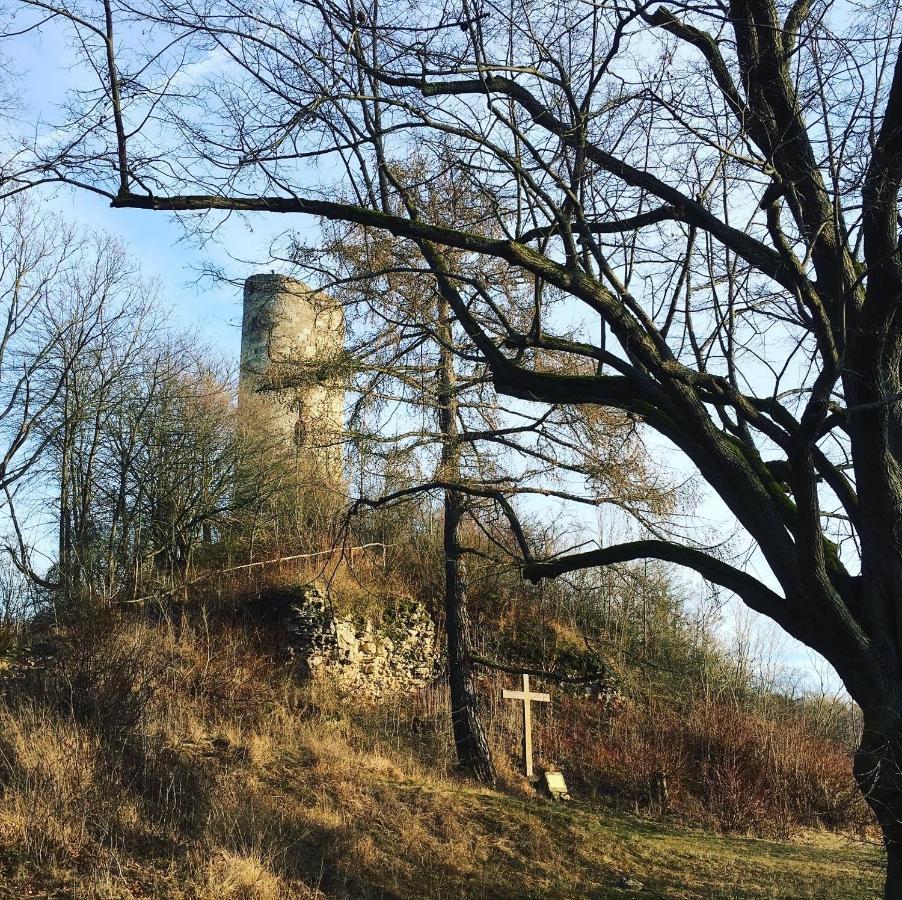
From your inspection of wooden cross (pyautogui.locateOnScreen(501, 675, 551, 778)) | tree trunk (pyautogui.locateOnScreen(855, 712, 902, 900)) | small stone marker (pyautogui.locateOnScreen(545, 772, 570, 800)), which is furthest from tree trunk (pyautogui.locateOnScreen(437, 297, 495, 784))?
tree trunk (pyautogui.locateOnScreen(855, 712, 902, 900))

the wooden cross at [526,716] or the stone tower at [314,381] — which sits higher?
the stone tower at [314,381]

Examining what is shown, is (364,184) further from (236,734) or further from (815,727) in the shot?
(815,727)

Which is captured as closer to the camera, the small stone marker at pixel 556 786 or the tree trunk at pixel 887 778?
the tree trunk at pixel 887 778

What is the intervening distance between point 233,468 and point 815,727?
12980 millimetres

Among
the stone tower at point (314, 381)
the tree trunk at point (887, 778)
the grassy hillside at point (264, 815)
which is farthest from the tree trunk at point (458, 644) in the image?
the tree trunk at point (887, 778)

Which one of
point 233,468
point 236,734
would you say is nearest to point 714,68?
point 236,734

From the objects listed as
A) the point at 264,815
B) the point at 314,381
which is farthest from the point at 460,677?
the point at 314,381

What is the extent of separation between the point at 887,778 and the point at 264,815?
223 inches

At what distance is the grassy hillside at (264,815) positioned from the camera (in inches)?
293

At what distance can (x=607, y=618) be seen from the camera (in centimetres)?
1922

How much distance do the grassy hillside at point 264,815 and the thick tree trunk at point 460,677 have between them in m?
0.43

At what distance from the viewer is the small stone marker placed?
487 inches

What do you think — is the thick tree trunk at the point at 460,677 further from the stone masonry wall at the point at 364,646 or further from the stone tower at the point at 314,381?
the stone masonry wall at the point at 364,646

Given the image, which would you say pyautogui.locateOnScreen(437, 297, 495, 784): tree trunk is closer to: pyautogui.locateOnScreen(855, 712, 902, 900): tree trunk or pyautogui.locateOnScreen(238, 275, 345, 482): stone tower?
pyautogui.locateOnScreen(238, 275, 345, 482): stone tower
